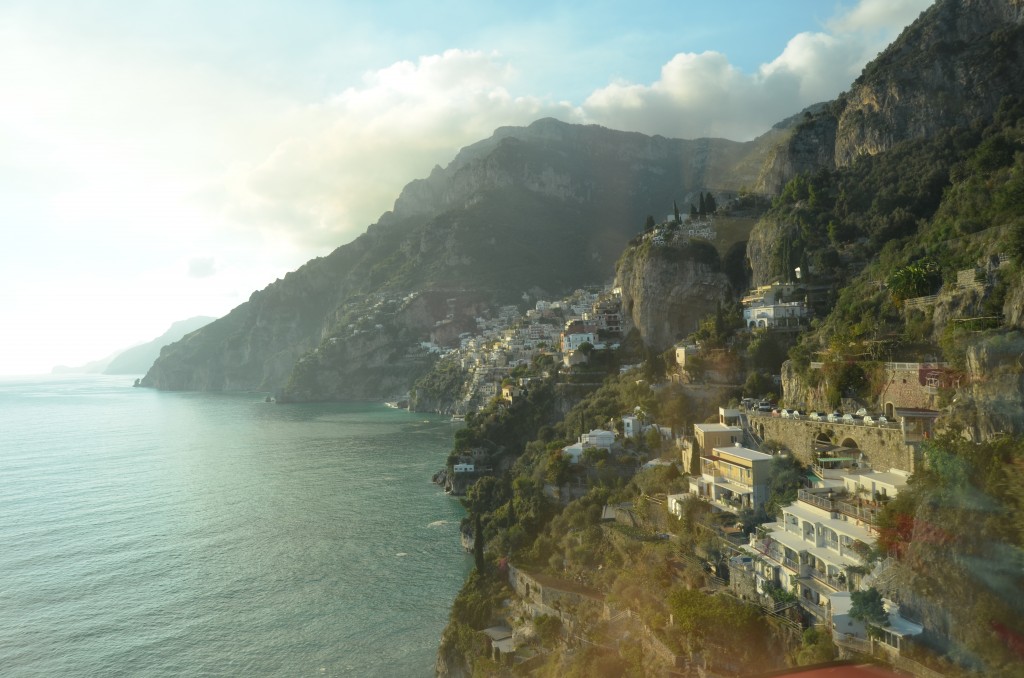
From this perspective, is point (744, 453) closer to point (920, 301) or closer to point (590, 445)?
point (920, 301)

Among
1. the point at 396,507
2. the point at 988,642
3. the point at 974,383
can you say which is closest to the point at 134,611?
the point at 396,507

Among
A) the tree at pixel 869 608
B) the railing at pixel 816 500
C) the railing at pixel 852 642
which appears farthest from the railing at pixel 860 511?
the railing at pixel 852 642

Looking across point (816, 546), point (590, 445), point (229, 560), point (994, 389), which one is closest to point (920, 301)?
point (994, 389)

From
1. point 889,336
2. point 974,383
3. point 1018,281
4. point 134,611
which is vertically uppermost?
point 1018,281

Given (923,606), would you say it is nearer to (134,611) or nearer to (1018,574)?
(1018,574)

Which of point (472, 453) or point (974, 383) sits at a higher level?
point (974, 383)

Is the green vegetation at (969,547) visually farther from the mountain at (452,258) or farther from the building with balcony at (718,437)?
the mountain at (452,258)

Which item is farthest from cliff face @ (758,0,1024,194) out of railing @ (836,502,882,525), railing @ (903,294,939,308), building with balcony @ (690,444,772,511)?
railing @ (836,502,882,525)
